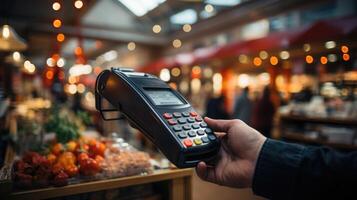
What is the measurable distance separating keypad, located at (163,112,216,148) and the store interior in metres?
0.09

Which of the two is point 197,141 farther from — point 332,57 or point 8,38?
point 332,57

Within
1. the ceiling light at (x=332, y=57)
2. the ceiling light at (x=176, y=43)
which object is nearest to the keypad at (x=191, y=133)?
the ceiling light at (x=332, y=57)

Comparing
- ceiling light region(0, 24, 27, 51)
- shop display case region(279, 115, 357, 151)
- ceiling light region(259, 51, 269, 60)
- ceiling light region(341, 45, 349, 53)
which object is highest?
ceiling light region(259, 51, 269, 60)

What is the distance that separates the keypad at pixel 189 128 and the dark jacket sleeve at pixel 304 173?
5.9 inches

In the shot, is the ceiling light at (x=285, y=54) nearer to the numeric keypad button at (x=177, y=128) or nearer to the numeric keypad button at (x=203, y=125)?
the numeric keypad button at (x=203, y=125)

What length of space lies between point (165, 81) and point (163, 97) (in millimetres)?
125

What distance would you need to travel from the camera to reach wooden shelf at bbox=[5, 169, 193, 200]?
0.90 meters

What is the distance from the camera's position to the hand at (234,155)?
82 cm

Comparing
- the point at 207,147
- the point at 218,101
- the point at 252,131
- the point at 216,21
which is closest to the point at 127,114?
the point at 207,147

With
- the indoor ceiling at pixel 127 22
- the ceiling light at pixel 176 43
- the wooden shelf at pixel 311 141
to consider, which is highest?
the indoor ceiling at pixel 127 22

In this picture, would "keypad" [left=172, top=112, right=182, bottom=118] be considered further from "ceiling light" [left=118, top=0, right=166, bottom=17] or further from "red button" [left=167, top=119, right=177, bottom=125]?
"ceiling light" [left=118, top=0, right=166, bottom=17]

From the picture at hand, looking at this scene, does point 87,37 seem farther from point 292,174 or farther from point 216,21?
point 292,174

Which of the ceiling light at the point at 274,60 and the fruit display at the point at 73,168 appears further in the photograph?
the ceiling light at the point at 274,60

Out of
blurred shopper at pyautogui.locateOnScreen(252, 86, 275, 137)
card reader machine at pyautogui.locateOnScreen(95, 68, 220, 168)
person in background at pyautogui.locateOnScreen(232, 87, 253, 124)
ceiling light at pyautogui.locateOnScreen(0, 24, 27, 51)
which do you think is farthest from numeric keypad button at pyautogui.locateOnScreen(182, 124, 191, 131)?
person in background at pyautogui.locateOnScreen(232, 87, 253, 124)
